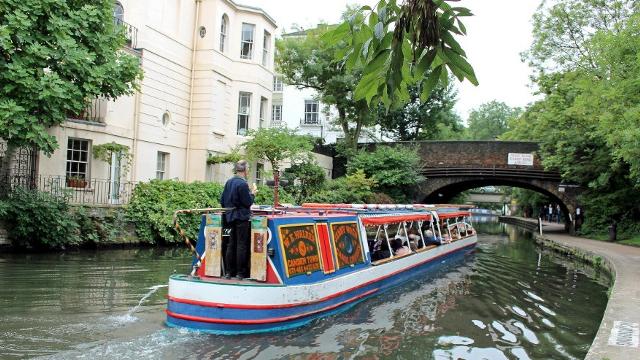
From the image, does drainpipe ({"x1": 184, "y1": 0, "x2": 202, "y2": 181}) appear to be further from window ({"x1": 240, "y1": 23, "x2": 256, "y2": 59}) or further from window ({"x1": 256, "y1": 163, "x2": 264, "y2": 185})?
window ({"x1": 256, "y1": 163, "x2": 264, "y2": 185})

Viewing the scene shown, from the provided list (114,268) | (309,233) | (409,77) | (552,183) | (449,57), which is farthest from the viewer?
(552,183)

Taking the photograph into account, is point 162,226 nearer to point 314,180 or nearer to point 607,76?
point 314,180

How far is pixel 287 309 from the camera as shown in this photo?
24.4 feet

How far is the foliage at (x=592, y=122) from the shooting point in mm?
16328

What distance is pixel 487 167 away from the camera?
2878 centimetres

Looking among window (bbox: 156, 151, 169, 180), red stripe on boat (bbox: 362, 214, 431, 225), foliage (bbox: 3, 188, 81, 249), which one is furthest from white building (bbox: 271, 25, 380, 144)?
foliage (bbox: 3, 188, 81, 249)

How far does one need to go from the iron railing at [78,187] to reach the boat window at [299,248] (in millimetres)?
8269

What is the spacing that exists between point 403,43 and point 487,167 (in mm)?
27418

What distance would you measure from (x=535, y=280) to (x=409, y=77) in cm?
1234

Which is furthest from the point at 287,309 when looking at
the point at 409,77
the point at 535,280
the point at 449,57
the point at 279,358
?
the point at 535,280

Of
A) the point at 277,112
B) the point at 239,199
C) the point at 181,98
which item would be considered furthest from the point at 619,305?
the point at 277,112

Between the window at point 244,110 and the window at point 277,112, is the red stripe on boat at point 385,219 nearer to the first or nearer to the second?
the window at point 244,110

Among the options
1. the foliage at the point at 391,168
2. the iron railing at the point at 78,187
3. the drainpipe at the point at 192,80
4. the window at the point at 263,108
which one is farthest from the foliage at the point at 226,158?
the foliage at the point at 391,168

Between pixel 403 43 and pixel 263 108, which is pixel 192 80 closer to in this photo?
pixel 263 108
